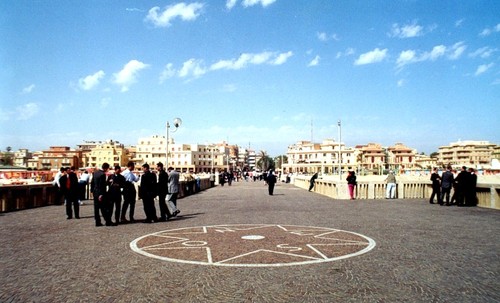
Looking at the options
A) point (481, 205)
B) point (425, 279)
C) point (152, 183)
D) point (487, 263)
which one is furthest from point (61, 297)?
point (481, 205)

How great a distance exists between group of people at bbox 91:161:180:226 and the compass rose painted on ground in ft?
7.18

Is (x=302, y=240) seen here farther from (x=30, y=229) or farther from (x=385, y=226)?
(x=30, y=229)

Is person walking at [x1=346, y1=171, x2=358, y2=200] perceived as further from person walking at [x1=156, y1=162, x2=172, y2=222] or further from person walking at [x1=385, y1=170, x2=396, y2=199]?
person walking at [x1=156, y1=162, x2=172, y2=222]

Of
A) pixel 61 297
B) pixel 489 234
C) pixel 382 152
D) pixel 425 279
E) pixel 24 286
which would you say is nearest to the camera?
pixel 61 297

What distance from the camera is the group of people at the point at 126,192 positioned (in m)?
12.0

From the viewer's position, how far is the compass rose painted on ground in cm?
733

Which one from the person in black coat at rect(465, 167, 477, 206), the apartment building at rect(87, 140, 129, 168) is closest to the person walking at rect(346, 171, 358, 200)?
the person in black coat at rect(465, 167, 477, 206)

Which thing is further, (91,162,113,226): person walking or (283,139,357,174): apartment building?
(283,139,357,174): apartment building

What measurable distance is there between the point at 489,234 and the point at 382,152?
6359 inches

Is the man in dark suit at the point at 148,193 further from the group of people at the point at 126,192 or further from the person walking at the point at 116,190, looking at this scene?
the person walking at the point at 116,190

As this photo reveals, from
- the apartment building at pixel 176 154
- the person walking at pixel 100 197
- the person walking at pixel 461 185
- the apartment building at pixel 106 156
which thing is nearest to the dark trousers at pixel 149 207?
the person walking at pixel 100 197

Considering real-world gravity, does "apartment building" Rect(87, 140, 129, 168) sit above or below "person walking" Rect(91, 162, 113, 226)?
above

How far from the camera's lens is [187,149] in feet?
551

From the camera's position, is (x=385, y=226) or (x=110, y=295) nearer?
(x=110, y=295)
